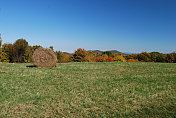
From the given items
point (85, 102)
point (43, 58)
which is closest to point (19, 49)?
point (43, 58)

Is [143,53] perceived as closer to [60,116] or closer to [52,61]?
[52,61]

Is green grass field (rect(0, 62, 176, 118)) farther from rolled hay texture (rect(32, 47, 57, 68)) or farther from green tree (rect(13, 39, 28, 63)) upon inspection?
green tree (rect(13, 39, 28, 63))

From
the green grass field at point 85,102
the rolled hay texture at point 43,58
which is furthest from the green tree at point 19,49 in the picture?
the green grass field at point 85,102

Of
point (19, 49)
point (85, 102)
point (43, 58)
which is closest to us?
point (85, 102)

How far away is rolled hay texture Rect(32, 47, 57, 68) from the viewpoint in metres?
12.5

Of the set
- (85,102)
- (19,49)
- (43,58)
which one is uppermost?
(19,49)

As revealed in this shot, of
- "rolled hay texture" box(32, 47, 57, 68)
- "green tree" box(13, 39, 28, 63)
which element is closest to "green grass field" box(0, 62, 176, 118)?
"rolled hay texture" box(32, 47, 57, 68)

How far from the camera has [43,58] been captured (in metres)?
12.4

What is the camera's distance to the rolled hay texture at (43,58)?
12.5m

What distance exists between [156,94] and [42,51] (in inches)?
394

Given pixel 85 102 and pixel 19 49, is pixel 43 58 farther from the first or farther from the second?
pixel 19 49

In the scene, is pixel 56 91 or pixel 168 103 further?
pixel 56 91

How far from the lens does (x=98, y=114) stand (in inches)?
151

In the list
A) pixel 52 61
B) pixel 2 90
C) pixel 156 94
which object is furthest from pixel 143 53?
pixel 2 90
